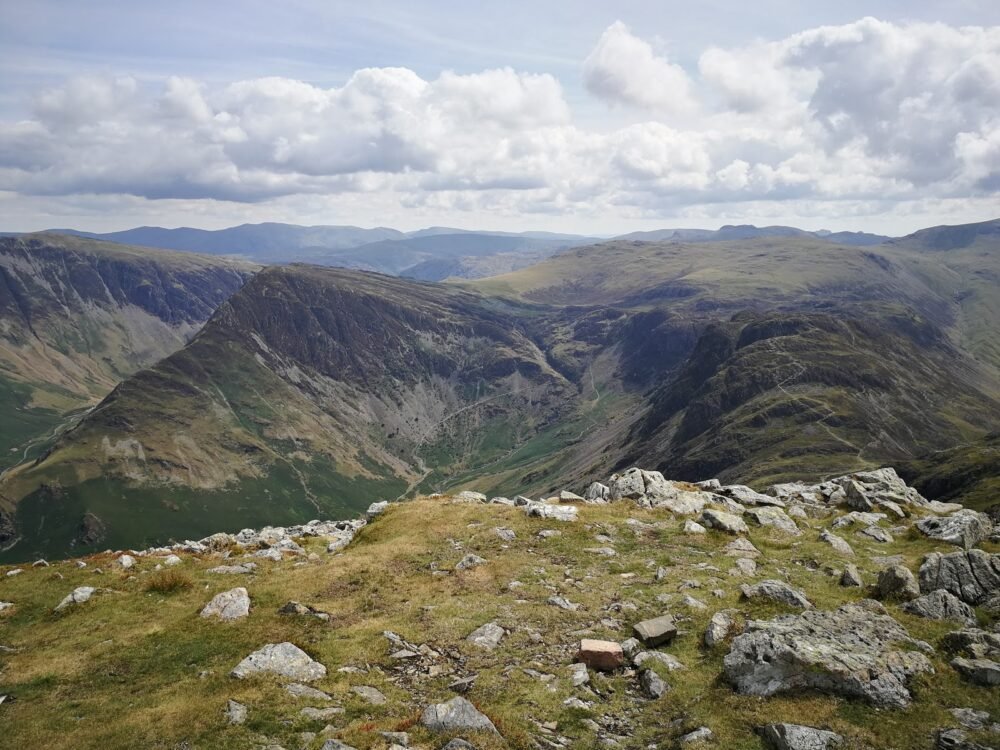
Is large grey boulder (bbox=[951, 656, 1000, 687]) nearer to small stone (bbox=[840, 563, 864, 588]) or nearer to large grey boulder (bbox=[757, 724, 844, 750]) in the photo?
large grey boulder (bbox=[757, 724, 844, 750])

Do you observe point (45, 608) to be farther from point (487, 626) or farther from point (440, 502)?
point (440, 502)

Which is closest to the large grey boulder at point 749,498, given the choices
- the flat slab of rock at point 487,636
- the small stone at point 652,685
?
the flat slab of rock at point 487,636

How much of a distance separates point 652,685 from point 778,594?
33.9 feet

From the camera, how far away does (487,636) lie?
2852 centimetres

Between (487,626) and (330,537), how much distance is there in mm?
31807

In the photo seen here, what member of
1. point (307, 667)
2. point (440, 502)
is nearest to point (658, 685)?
point (307, 667)

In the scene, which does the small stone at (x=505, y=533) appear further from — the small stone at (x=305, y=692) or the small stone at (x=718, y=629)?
the small stone at (x=305, y=692)

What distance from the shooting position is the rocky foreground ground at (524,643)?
2028 cm

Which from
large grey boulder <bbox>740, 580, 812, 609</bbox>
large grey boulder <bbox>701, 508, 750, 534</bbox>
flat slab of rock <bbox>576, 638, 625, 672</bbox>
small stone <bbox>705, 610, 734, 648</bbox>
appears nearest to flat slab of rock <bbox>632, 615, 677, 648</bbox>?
small stone <bbox>705, 610, 734, 648</bbox>

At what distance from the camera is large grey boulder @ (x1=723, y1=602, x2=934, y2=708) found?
69.4 feet

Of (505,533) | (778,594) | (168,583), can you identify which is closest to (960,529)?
(778,594)

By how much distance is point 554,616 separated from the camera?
30797mm

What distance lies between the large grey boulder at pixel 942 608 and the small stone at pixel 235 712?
28.7 m

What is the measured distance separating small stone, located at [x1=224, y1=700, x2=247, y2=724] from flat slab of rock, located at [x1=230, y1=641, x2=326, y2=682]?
2393mm
